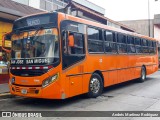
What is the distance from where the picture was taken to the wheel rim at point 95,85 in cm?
947

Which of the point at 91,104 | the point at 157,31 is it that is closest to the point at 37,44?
the point at 91,104

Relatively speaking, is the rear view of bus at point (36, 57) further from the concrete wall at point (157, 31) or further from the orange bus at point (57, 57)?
the concrete wall at point (157, 31)

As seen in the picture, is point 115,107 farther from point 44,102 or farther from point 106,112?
point 44,102

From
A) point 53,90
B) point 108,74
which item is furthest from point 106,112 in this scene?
point 108,74

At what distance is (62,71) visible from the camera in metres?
7.73

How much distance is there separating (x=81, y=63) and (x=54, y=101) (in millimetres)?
1707

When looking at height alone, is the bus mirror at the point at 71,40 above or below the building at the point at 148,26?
below

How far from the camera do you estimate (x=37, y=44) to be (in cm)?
797

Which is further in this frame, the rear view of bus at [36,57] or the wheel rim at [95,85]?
the wheel rim at [95,85]

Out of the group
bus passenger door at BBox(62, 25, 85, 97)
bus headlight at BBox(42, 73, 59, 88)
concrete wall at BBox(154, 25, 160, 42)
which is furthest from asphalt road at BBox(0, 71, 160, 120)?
concrete wall at BBox(154, 25, 160, 42)

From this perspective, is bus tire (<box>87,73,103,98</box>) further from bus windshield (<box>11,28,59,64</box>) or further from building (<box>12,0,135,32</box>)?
building (<box>12,0,135,32</box>)

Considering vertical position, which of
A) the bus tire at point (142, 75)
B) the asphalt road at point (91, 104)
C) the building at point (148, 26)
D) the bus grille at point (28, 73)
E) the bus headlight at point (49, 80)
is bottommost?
the asphalt road at point (91, 104)

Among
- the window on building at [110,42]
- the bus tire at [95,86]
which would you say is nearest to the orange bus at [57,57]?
the bus tire at [95,86]

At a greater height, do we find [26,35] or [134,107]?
[26,35]
